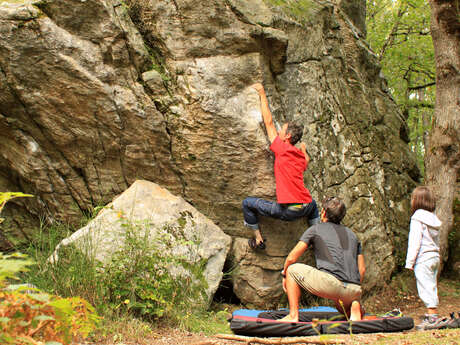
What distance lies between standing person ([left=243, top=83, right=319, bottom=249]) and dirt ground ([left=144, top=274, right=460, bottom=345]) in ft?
5.96

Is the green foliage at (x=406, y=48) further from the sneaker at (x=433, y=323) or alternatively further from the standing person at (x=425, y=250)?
the sneaker at (x=433, y=323)

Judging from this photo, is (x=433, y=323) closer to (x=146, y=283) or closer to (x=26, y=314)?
(x=146, y=283)

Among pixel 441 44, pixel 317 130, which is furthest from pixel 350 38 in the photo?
pixel 317 130

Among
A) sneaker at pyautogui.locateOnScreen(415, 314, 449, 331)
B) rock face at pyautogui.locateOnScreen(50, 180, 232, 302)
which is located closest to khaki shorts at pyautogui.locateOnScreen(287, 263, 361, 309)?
sneaker at pyautogui.locateOnScreen(415, 314, 449, 331)

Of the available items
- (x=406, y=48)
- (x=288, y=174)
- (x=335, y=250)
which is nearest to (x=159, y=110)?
(x=288, y=174)

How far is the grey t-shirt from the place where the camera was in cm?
465

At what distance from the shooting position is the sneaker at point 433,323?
4559mm

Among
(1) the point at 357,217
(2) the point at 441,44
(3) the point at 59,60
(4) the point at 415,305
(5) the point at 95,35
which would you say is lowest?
(4) the point at 415,305

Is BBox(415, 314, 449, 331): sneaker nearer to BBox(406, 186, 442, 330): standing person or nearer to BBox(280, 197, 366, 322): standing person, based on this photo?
BBox(406, 186, 442, 330): standing person

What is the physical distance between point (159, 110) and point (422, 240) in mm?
3978

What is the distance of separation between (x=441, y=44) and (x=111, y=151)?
6043 millimetres

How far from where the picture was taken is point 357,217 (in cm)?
651

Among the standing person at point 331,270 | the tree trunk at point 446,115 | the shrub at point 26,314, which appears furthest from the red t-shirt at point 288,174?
the shrub at point 26,314

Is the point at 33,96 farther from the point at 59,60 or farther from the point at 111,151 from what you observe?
the point at 111,151
